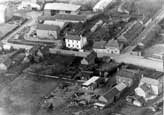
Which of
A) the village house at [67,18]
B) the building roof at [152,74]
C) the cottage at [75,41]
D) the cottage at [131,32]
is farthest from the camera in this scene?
the village house at [67,18]

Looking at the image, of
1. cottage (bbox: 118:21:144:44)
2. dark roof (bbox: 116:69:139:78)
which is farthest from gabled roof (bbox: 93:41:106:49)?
dark roof (bbox: 116:69:139:78)

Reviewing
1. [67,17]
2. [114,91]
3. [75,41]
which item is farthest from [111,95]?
[67,17]

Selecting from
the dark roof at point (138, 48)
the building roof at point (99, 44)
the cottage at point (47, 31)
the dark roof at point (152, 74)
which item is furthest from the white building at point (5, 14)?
the dark roof at point (152, 74)

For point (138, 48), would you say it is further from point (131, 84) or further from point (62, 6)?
point (62, 6)

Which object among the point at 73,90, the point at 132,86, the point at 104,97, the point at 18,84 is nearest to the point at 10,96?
the point at 18,84

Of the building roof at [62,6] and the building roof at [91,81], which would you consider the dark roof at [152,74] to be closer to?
the building roof at [91,81]

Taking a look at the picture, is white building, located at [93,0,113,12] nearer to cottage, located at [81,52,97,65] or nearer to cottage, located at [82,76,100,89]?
cottage, located at [81,52,97,65]
